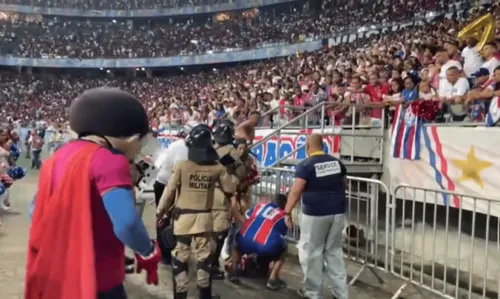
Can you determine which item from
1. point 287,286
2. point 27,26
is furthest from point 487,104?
point 27,26

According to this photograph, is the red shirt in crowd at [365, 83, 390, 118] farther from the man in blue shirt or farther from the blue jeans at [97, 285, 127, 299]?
the blue jeans at [97, 285, 127, 299]

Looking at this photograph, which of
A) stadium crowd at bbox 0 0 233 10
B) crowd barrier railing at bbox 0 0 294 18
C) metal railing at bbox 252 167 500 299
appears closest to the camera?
metal railing at bbox 252 167 500 299

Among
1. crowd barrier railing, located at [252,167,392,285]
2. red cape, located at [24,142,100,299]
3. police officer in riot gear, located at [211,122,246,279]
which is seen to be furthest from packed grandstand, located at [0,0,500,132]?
red cape, located at [24,142,100,299]

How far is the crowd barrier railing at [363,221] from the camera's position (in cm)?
583

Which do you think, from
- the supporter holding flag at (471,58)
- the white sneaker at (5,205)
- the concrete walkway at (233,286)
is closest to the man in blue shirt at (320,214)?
the concrete walkway at (233,286)

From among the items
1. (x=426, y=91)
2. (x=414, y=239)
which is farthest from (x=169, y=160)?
(x=426, y=91)

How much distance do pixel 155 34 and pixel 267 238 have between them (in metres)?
42.7

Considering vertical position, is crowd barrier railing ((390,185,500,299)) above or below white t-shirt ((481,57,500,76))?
Answer: below

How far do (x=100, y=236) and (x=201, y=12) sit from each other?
45.3 metres

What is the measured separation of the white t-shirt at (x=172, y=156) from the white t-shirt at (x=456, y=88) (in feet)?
12.8

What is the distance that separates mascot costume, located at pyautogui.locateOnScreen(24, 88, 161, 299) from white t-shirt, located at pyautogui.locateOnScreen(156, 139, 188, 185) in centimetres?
353

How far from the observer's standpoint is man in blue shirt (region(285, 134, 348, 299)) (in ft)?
16.0

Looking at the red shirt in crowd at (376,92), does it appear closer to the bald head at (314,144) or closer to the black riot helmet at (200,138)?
the bald head at (314,144)

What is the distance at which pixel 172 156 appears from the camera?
598cm
